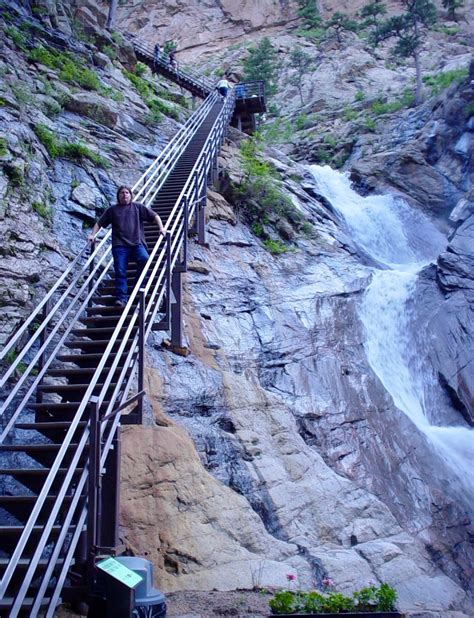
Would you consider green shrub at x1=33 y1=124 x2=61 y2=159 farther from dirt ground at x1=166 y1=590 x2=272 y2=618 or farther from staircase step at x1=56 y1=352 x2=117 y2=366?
dirt ground at x1=166 y1=590 x2=272 y2=618

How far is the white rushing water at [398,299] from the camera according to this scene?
44.0ft

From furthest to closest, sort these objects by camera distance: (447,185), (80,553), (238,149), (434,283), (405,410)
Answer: (447,185)
(238,149)
(434,283)
(405,410)
(80,553)

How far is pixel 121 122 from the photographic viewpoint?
58.9ft

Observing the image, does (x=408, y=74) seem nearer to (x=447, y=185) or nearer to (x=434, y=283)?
(x=447, y=185)

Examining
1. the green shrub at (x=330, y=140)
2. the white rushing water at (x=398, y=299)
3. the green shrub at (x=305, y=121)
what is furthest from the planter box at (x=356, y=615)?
the green shrub at (x=305, y=121)

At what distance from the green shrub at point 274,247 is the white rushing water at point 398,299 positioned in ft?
7.94

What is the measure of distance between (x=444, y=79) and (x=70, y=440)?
32569 millimetres

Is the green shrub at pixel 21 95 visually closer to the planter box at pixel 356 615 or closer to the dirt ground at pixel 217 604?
the dirt ground at pixel 217 604

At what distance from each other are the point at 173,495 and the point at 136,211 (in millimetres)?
3997

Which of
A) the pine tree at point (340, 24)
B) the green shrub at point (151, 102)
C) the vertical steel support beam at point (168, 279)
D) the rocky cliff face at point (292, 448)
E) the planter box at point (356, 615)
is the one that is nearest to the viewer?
the planter box at point (356, 615)

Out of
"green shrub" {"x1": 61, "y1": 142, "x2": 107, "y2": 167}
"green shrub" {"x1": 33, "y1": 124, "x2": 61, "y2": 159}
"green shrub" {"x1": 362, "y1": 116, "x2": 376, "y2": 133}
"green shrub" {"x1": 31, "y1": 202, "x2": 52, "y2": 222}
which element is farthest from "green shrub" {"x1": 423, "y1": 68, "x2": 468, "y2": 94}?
"green shrub" {"x1": 31, "y1": 202, "x2": 52, "y2": 222}

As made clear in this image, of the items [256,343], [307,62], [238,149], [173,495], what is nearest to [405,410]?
[256,343]

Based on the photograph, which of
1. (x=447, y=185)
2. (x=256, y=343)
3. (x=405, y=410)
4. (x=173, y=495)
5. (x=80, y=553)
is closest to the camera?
(x=80, y=553)

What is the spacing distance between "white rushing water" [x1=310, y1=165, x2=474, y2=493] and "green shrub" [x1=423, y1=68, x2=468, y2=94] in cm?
884
